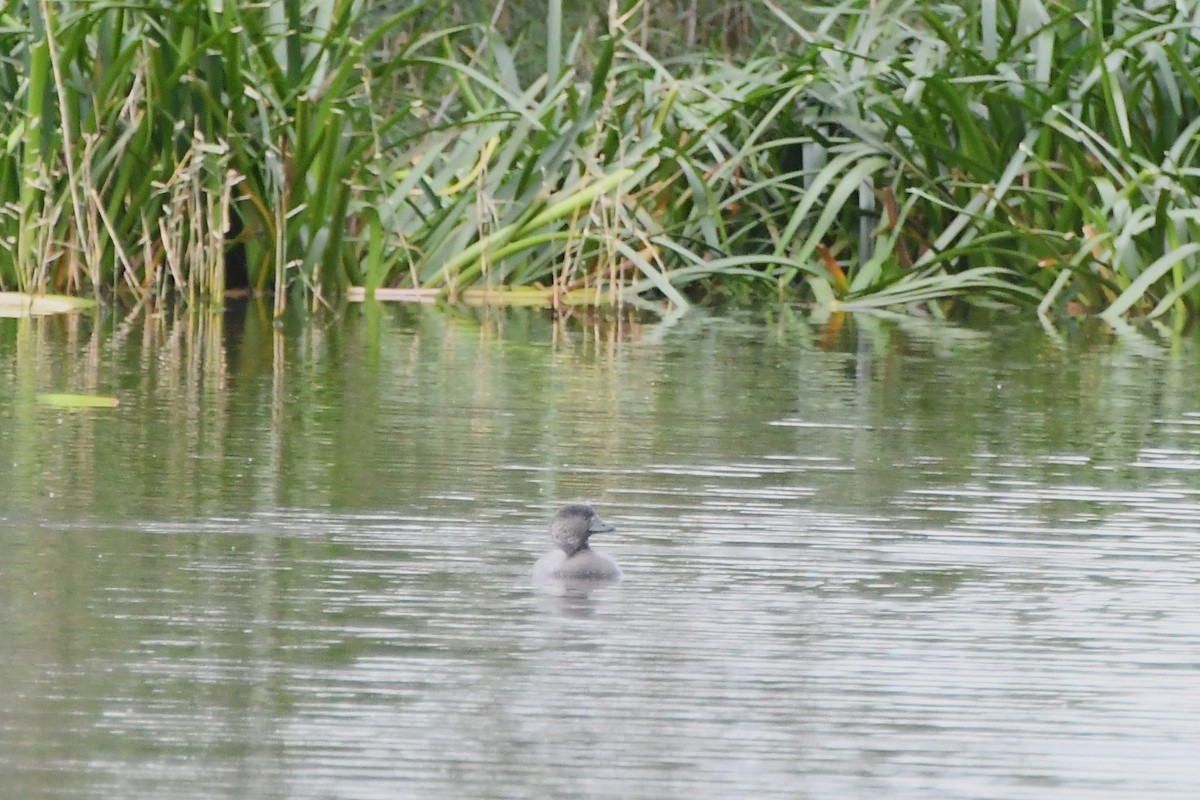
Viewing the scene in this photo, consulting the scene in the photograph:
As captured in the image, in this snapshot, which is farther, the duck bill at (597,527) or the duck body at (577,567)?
the duck bill at (597,527)

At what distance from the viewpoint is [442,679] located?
4.35 meters

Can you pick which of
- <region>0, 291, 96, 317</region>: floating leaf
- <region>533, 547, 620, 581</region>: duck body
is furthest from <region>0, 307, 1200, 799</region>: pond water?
<region>0, 291, 96, 317</region>: floating leaf

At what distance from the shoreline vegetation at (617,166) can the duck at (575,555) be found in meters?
5.69

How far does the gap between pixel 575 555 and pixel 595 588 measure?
8 cm

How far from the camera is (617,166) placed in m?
12.3

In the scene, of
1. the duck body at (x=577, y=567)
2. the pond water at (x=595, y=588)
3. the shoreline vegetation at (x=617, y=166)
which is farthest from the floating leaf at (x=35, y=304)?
the duck body at (x=577, y=567)

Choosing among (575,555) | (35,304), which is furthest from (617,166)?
(575,555)

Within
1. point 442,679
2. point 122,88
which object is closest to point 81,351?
point 122,88

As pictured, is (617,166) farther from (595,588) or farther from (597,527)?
(595,588)

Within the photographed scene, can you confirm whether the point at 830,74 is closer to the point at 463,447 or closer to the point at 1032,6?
the point at 1032,6

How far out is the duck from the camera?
5137mm

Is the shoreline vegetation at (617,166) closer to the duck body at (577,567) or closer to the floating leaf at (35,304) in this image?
the floating leaf at (35,304)

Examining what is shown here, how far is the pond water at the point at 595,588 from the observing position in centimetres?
390

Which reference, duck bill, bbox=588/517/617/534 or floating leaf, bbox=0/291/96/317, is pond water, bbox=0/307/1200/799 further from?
floating leaf, bbox=0/291/96/317
